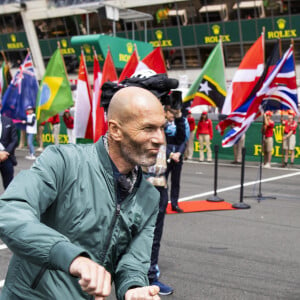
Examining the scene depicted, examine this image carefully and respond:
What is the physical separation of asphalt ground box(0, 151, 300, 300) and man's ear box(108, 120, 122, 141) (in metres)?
3.68

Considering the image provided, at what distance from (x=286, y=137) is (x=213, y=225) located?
880cm

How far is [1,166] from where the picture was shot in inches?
356

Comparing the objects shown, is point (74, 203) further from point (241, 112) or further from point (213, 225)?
point (241, 112)

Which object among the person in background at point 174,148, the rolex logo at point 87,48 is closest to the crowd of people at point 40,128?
the person in background at point 174,148

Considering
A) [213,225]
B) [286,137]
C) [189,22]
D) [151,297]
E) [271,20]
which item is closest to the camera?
[151,297]

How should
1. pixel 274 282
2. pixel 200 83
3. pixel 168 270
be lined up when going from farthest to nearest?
pixel 200 83, pixel 168 270, pixel 274 282

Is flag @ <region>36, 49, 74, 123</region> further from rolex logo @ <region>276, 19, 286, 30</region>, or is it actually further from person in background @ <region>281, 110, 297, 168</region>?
rolex logo @ <region>276, 19, 286, 30</region>

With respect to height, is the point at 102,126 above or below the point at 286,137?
above

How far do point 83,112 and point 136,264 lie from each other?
362 inches

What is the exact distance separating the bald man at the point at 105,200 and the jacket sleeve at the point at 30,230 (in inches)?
1.4

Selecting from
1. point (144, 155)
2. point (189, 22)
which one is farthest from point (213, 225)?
point (189, 22)

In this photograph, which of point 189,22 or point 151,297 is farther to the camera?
point 189,22

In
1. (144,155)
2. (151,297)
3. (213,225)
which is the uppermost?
(144,155)

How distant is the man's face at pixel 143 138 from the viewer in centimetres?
221
